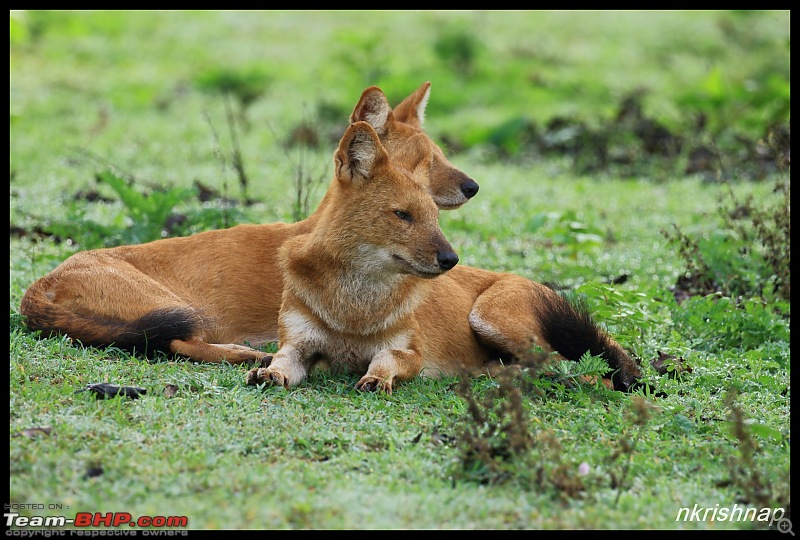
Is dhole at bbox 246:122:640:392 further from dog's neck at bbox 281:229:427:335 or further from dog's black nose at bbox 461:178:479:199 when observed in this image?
dog's black nose at bbox 461:178:479:199

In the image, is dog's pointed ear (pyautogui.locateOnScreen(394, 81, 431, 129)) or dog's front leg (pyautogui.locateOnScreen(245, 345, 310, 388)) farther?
dog's pointed ear (pyautogui.locateOnScreen(394, 81, 431, 129))

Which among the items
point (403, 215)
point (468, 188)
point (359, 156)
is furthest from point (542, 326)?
point (359, 156)

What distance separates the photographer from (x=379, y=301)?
17.6 ft

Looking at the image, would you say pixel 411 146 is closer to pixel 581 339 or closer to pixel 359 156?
pixel 359 156

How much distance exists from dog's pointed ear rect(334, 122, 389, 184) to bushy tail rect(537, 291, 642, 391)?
1.39m

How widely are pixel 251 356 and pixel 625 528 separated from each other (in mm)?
2679

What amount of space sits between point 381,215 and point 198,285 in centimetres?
165

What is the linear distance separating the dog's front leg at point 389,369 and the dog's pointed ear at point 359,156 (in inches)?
37.3

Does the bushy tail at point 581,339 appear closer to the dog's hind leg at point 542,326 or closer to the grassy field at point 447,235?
the dog's hind leg at point 542,326

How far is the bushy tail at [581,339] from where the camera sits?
5609mm

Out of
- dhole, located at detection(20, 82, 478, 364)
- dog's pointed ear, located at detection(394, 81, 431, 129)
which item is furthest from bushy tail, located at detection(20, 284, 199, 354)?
dog's pointed ear, located at detection(394, 81, 431, 129)

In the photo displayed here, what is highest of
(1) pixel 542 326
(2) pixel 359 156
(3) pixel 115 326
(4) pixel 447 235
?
(2) pixel 359 156

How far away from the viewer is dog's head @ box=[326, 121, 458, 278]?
200 inches

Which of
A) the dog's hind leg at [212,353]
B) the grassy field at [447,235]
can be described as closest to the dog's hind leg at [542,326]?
the grassy field at [447,235]
